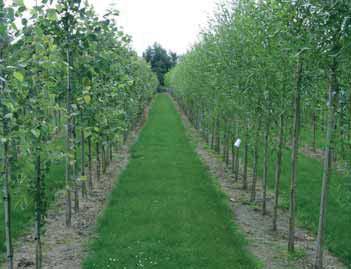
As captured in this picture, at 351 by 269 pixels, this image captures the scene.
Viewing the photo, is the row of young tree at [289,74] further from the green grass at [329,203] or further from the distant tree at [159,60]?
the distant tree at [159,60]

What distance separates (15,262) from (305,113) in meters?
6.34

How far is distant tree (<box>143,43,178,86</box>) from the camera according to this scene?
10362 cm

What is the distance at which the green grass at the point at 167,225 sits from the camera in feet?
25.7

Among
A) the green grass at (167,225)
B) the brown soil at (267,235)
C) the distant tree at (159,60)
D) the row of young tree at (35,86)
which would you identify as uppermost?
the distant tree at (159,60)

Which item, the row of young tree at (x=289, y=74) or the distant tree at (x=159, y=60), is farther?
the distant tree at (x=159, y=60)

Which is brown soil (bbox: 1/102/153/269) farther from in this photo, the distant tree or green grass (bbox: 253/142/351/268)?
the distant tree

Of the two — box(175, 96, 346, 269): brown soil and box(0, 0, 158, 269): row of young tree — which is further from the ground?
box(0, 0, 158, 269): row of young tree

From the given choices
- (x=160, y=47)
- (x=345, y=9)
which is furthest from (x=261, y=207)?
(x=160, y=47)

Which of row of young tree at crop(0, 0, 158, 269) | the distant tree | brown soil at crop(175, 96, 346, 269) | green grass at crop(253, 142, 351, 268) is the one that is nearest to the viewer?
row of young tree at crop(0, 0, 158, 269)

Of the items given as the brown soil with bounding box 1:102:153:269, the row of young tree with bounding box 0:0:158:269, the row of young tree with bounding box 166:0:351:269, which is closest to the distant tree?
the row of young tree with bounding box 166:0:351:269

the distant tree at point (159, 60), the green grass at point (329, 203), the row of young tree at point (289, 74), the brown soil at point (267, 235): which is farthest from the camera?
the distant tree at point (159, 60)

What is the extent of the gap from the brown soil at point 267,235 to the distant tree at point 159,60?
90017 mm

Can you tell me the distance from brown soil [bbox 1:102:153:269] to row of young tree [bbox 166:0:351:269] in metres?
3.95

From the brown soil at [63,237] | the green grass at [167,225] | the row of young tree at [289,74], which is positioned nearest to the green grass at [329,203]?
the row of young tree at [289,74]
